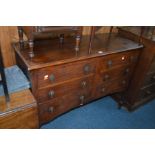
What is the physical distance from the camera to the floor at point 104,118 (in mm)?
1908

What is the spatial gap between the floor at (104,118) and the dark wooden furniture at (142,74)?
4.7 inches

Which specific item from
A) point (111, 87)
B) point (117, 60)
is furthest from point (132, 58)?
point (111, 87)

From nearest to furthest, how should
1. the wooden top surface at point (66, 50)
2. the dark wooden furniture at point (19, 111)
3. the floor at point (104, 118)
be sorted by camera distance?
the dark wooden furniture at point (19, 111) < the wooden top surface at point (66, 50) < the floor at point (104, 118)

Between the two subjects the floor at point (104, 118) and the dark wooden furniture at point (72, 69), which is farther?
the floor at point (104, 118)

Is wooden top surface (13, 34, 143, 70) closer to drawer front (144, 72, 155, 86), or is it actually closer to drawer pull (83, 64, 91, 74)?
drawer pull (83, 64, 91, 74)

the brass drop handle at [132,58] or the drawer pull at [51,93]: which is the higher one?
the brass drop handle at [132,58]

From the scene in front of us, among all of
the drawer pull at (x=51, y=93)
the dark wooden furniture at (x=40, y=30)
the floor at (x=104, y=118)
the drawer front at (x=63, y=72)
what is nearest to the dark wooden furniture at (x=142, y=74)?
the floor at (x=104, y=118)

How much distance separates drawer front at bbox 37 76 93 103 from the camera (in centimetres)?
137

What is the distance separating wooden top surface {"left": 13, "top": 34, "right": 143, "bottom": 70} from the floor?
2.82 feet

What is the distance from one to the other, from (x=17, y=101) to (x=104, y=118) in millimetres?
1143

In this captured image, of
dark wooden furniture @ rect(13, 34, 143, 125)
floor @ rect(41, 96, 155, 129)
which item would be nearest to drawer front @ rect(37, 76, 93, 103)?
dark wooden furniture @ rect(13, 34, 143, 125)

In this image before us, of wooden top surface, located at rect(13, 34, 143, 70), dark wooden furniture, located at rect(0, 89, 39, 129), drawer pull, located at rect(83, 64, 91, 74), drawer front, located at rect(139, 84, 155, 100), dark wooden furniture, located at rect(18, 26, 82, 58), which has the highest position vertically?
dark wooden furniture, located at rect(18, 26, 82, 58)

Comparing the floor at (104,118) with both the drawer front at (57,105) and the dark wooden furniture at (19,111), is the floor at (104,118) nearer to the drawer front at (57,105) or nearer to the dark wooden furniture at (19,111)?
the drawer front at (57,105)

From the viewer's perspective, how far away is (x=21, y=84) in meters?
1.30
